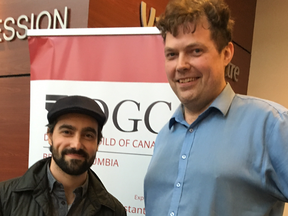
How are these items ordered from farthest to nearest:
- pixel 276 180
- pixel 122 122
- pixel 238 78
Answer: pixel 238 78
pixel 122 122
pixel 276 180

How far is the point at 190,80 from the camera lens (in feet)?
4.05

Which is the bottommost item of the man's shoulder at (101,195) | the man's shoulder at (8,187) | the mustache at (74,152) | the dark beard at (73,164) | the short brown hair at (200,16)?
the man's shoulder at (101,195)

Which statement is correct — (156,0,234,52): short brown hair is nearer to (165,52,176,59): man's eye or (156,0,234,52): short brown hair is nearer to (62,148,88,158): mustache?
(165,52,176,59): man's eye

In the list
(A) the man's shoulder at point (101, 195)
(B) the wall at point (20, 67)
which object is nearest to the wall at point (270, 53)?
(B) the wall at point (20, 67)

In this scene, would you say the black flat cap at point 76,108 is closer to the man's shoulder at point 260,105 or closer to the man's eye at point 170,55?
the man's eye at point 170,55

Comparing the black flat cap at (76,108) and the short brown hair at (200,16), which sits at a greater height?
the short brown hair at (200,16)

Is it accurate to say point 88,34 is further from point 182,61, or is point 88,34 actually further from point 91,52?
point 182,61

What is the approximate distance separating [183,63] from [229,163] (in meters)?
0.43

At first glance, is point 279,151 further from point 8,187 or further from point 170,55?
point 8,187

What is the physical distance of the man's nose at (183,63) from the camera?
1.21 m

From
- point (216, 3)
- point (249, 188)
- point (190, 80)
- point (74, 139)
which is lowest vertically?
point (249, 188)

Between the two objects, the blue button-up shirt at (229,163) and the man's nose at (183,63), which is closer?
the blue button-up shirt at (229,163)

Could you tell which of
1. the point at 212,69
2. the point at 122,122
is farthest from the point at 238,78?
the point at 212,69

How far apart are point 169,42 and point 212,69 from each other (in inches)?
8.4
